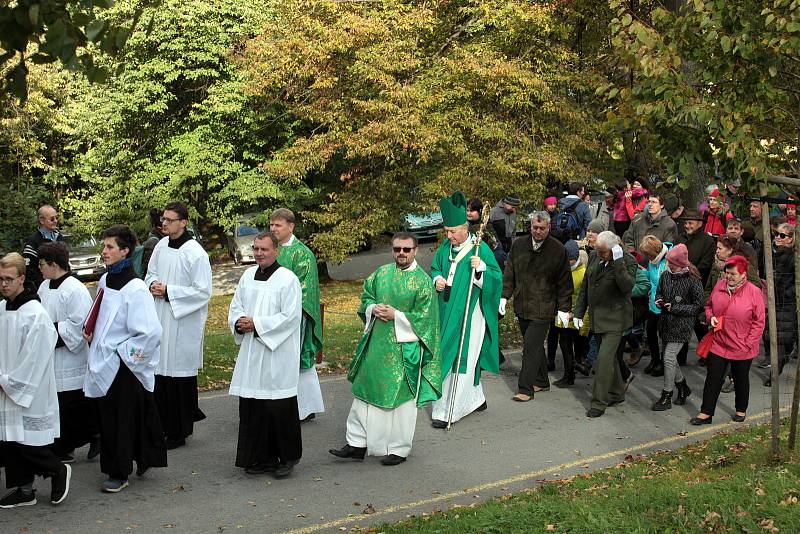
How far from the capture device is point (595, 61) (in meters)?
22.8

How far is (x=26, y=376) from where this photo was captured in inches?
300

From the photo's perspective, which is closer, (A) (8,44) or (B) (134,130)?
(A) (8,44)

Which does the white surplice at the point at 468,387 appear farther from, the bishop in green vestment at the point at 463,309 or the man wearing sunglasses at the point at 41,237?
the man wearing sunglasses at the point at 41,237

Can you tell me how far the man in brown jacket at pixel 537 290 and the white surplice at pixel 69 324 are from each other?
4.80 meters

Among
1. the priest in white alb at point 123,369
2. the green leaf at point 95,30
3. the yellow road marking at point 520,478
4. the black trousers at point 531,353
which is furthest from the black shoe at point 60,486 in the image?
the black trousers at point 531,353

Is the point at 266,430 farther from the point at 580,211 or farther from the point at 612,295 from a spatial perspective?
the point at 580,211

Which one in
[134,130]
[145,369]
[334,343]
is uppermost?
[134,130]

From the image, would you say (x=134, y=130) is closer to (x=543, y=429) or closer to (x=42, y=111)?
(x=42, y=111)

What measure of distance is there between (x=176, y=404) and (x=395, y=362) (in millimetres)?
2160

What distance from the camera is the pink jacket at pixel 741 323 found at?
10258 millimetres

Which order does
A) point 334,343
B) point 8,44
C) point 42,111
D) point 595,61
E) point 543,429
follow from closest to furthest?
point 8,44 < point 543,429 < point 334,343 < point 595,61 < point 42,111

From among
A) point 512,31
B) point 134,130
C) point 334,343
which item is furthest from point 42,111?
point 334,343

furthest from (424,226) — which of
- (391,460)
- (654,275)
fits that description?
(391,460)

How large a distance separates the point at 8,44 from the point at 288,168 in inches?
690
